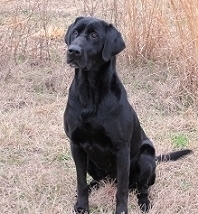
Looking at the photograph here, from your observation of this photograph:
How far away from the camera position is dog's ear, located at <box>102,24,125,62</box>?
8.75 feet

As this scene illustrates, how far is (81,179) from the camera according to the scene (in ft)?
9.61

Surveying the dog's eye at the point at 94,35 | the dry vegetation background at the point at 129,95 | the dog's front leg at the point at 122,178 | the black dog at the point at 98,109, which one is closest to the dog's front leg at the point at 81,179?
the black dog at the point at 98,109

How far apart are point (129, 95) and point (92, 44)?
7.70 ft

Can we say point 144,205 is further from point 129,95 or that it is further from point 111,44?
point 129,95

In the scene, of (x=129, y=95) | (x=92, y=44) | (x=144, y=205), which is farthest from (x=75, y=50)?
(x=129, y=95)

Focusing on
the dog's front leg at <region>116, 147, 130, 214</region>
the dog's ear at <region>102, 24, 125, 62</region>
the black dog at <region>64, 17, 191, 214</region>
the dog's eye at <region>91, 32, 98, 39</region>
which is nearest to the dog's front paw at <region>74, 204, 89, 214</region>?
the black dog at <region>64, 17, 191, 214</region>

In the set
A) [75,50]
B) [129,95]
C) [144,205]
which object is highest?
[75,50]

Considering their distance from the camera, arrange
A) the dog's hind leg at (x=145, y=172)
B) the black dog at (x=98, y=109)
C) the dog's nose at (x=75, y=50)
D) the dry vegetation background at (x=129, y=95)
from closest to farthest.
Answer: the dog's nose at (x=75, y=50) < the black dog at (x=98, y=109) < the dog's hind leg at (x=145, y=172) < the dry vegetation background at (x=129, y=95)

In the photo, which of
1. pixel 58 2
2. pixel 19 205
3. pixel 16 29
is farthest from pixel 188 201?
pixel 58 2

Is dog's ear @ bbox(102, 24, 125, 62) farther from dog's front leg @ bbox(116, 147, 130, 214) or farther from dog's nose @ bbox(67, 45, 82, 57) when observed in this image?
dog's front leg @ bbox(116, 147, 130, 214)

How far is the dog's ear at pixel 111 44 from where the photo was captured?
2668mm

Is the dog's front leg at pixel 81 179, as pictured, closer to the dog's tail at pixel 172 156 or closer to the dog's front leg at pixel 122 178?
the dog's front leg at pixel 122 178

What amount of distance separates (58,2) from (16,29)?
2882mm

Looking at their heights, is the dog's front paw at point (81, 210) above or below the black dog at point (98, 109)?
below
